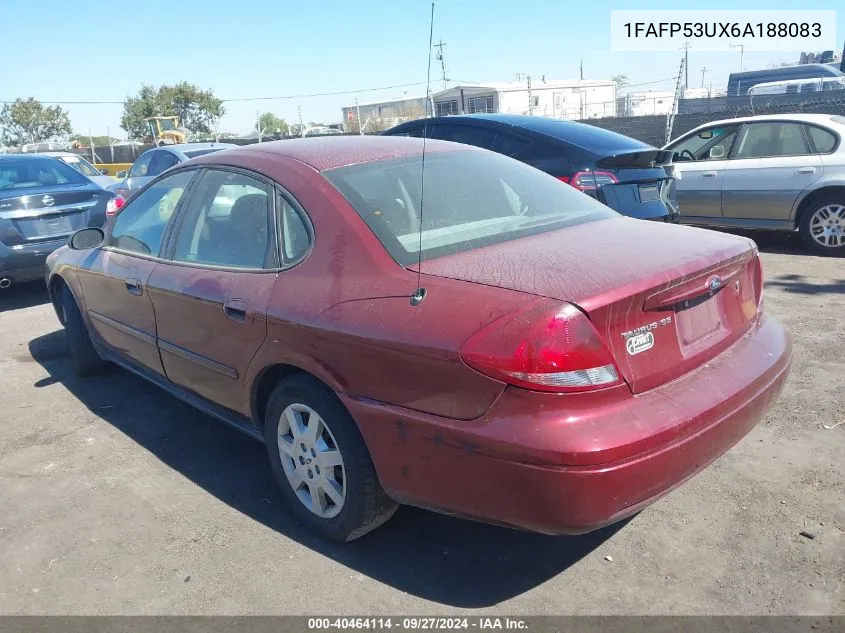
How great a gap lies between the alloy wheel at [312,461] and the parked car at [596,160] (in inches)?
146

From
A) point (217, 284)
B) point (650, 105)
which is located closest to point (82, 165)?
point (217, 284)

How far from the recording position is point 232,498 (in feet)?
11.4

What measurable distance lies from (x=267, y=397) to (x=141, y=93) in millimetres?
56333

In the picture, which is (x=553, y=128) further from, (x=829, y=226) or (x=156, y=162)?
(x=156, y=162)

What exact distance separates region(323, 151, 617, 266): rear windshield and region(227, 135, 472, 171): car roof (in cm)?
6

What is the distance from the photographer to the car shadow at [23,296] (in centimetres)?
779

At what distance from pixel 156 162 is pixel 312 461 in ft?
33.2

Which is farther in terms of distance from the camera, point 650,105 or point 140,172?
point 650,105

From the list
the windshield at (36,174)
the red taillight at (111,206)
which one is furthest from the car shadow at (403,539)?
the windshield at (36,174)

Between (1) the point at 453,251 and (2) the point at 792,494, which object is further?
(2) the point at 792,494

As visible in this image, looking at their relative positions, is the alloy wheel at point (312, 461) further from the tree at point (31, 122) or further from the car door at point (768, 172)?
the tree at point (31, 122)

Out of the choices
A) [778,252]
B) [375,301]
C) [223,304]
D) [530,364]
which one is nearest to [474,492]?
[530,364]

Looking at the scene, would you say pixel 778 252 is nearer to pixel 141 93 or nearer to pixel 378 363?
pixel 378 363

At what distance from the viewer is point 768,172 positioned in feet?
25.6
